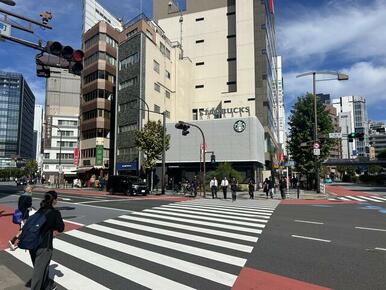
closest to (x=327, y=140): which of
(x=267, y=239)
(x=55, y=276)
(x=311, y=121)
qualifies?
(x=311, y=121)

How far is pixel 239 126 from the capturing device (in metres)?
47.7

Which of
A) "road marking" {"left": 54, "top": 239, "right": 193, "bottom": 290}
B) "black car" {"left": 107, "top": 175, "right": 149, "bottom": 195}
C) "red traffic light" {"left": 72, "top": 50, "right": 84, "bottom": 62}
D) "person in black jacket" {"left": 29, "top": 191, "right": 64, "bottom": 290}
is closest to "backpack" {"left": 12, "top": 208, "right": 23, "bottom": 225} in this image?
"road marking" {"left": 54, "top": 239, "right": 193, "bottom": 290}

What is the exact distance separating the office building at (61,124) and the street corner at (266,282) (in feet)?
267

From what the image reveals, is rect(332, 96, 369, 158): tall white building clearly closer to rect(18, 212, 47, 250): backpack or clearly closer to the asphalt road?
the asphalt road

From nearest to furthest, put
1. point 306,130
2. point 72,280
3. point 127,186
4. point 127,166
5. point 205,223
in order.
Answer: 1. point 72,280
2. point 205,223
3. point 127,186
4. point 306,130
5. point 127,166

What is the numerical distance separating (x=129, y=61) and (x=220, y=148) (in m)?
18.3

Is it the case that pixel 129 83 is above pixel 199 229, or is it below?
above

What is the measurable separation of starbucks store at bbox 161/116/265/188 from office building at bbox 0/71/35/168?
83730 millimetres

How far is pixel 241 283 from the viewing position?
609 cm

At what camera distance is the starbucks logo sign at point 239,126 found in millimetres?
47362

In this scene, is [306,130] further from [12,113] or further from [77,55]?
[12,113]

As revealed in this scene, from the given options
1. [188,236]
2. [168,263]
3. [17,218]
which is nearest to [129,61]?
Answer: [188,236]

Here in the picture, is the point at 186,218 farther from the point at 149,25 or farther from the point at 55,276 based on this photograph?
the point at 149,25

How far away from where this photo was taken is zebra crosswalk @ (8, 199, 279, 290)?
20.6 feet
